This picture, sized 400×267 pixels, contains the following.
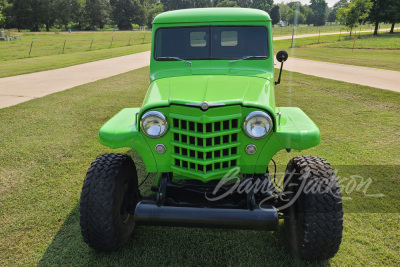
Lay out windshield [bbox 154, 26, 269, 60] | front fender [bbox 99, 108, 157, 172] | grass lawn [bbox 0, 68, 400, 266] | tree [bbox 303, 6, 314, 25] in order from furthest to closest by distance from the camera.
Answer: tree [bbox 303, 6, 314, 25]
windshield [bbox 154, 26, 269, 60]
grass lawn [bbox 0, 68, 400, 266]
front fender [bbox 99, 108, 157, 172]

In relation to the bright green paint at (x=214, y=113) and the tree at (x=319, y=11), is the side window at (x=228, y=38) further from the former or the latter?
the tree at (x=319, y=11)

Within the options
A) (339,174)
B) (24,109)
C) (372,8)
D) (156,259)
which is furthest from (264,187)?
(372,8)

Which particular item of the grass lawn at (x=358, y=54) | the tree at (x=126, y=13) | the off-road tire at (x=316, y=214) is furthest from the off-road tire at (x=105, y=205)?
the tree at (x=126, y=13)

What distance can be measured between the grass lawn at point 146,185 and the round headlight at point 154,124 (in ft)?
3.90

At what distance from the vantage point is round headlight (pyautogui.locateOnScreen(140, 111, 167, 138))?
8.84ft

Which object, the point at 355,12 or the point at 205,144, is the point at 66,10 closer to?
the point at 355,12

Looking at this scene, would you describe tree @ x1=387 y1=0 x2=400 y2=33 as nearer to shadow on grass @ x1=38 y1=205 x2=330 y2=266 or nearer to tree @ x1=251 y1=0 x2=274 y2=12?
shadow on grass @ x1=38 y1=205 x2=330 y2=266

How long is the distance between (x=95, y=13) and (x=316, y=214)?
8300 centimetres

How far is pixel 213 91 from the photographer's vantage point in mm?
2873

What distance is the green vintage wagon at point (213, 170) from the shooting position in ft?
8.52

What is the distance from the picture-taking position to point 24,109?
7859mm

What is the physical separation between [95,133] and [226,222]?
445cm

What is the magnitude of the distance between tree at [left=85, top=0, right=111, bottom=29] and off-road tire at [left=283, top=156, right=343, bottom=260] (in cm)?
8250

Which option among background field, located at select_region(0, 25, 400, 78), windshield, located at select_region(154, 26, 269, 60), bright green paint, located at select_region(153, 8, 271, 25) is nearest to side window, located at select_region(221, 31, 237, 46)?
windshield, located at select_region(154, 26, 269, 60)
